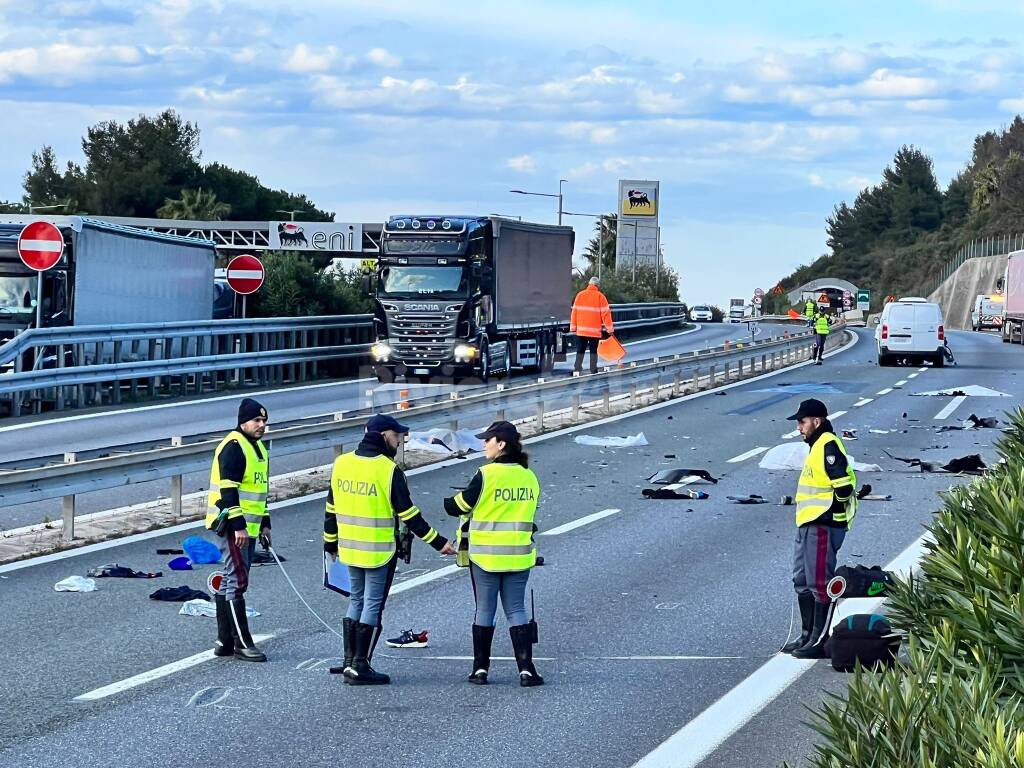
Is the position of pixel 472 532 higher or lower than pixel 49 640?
higher

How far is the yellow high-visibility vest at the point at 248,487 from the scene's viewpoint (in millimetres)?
9898

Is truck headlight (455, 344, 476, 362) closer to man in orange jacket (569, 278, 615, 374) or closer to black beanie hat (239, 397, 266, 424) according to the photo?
man in orange jacket (569, 278, 615, 374)

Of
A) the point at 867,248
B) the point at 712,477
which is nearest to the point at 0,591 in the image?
the point at 712,477

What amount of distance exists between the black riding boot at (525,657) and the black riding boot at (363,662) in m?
0.77

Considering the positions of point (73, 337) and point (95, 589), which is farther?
point (73, 337)

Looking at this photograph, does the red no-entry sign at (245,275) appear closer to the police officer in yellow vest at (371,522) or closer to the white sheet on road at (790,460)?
the white sheet on road at (790,460)

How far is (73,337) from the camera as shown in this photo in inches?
1032

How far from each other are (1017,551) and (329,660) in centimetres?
440

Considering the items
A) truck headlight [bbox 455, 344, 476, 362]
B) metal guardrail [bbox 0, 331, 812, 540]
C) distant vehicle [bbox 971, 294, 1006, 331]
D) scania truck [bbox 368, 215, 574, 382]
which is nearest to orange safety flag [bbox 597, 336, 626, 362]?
scania truck [bbox 368, 215, 574, 382]

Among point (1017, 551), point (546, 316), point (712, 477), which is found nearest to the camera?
point (1017, 551)

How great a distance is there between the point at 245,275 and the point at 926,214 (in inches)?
6653

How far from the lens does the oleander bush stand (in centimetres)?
467

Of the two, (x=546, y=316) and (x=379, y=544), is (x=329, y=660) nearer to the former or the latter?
(x=379, y=544)

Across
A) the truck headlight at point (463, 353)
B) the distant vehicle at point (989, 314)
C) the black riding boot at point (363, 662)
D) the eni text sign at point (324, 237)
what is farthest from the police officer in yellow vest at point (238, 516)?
the eni text sign at point (324, 237)
